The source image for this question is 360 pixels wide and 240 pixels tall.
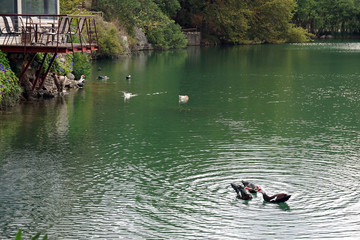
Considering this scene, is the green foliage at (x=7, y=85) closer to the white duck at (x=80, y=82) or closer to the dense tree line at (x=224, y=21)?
the white duck at (x=80, y=82)

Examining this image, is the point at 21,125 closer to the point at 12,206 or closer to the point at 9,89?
the point at 9,89

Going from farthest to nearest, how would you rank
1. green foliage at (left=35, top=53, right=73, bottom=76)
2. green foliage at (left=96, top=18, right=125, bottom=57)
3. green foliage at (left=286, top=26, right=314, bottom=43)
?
green foliage at (left=286, top=26, right=314, bottom=43) < green foliage at (left=96, top=18, right=125, bottom=57) < green foliage at (left=35, top=53, right=73, bottom=76)

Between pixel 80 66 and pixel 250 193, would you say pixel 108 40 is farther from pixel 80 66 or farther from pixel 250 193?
pixel 250 193

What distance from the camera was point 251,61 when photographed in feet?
154

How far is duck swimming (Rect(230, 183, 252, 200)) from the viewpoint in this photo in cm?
1275

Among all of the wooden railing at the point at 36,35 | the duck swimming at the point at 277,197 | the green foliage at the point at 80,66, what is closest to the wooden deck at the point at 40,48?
the wooden railing at the point at 36,35

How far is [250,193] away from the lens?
12.9 meters

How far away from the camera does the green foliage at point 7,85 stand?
72.0ft

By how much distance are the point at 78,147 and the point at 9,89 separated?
19.6 feet

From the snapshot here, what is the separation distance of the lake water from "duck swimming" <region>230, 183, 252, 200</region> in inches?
4.4

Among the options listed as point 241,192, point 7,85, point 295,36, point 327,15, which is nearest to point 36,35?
point 7,85

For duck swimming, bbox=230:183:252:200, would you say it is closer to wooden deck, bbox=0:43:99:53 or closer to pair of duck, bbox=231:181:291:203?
pair of duck, bbox=231:181:291:203

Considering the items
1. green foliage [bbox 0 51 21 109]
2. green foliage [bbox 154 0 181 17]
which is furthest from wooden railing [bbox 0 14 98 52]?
green foliage [bbox 154 0 181 17]

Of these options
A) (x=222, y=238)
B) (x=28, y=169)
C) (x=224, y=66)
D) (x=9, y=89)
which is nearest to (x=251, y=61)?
(x=224, y=66)
